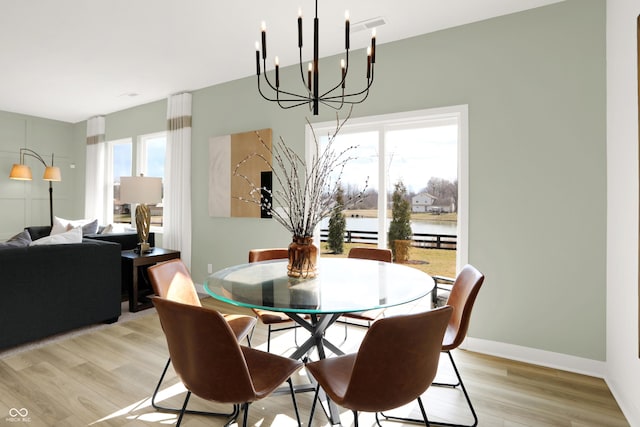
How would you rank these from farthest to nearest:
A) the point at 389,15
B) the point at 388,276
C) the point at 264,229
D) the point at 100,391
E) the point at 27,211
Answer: the point at 27,211
the point at 264,229
the point at 389,15
the point at 100,391
the point at 388,276

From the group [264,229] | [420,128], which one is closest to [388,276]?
[420,128]

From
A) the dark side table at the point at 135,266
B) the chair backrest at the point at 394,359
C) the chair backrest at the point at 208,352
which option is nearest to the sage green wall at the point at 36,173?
the dark side table at the point at 135,266

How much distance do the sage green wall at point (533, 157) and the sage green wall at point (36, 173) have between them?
678 cm

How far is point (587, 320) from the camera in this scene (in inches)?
104

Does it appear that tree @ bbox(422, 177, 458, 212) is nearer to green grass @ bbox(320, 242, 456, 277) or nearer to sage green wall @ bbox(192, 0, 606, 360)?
sage green wall @ bbox(192, 0, 606, 360)

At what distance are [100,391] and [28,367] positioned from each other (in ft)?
2.56

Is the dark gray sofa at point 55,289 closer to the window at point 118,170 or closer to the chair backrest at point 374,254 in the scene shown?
the chair backrest at point 374,254

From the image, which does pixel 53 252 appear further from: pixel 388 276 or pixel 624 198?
pixel 624 198

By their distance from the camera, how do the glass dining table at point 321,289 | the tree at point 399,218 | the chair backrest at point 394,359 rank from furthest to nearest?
the tree at point 399,218, the glass dining table at point 321,289, the chair backrest at point 394,359

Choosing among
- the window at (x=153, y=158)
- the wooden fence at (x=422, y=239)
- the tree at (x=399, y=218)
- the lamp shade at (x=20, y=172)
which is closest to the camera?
the wooden fence at (x=422, y=239)

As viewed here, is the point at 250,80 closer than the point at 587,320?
No

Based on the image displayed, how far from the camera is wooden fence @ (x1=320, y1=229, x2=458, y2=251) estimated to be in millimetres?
3293

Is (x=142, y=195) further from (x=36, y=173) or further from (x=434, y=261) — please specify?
(x=36, y=173)

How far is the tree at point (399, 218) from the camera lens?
348cm
